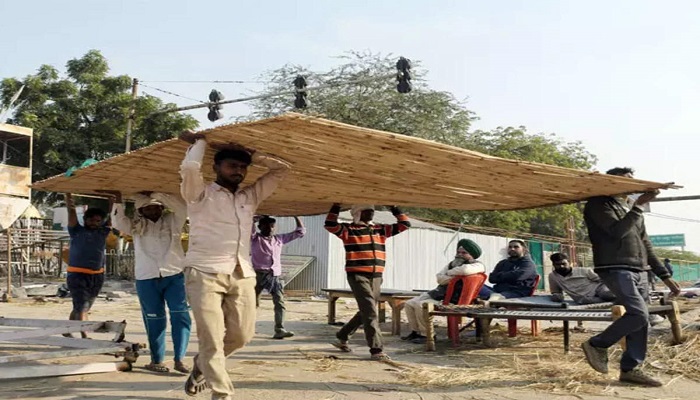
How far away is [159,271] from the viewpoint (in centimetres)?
539

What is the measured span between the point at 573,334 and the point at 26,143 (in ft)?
79.0

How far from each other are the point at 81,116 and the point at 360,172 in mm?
24987

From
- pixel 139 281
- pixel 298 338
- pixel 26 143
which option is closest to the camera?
pixel 139 281

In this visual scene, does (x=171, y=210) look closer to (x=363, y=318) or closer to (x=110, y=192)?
(x=110, y=192)

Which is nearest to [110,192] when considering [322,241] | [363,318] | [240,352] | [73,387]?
[73,387]

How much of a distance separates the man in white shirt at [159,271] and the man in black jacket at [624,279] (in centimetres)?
346

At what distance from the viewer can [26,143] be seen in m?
25.9

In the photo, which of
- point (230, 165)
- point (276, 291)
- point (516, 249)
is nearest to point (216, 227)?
point (230, 165)

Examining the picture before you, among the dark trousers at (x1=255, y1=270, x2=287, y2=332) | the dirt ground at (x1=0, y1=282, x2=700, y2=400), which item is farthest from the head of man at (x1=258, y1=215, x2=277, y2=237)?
the dirt ground at (x1=0, y1=282, x2=700, y2=400)

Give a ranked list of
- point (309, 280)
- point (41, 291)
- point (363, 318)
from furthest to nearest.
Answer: point (309, 280)
point (41, 291)
point (363, 318)

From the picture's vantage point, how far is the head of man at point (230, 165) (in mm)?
4199

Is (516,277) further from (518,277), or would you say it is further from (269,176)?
(269,176)

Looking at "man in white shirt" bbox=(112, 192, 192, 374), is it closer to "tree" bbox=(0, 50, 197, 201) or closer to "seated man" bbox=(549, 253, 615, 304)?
"seated man" bbox=(549, 253, 615, 304)

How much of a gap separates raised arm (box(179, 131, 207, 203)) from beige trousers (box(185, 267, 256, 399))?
1.72 ft
